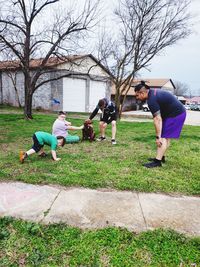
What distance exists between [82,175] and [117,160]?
127 cm

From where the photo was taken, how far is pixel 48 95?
23.1m

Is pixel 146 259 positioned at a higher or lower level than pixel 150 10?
lower

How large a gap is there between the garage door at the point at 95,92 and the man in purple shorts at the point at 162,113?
858 inches

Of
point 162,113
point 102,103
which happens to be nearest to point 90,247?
point 162,113

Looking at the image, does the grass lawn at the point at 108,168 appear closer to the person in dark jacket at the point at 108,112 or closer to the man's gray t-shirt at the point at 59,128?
the man's gray t-shirt at the point at 59,128

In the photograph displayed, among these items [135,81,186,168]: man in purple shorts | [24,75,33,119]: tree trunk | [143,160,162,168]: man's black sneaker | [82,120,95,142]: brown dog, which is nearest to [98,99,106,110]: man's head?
[82,120,95,142]: brown dog

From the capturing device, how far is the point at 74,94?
24203 mm

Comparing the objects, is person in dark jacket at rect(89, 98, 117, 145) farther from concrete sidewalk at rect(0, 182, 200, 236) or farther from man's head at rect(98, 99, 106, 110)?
concrete sidewalk at rect(0, 182, 200, 236)

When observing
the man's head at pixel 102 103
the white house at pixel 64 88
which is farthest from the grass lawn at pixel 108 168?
the white house at pixel 64 88

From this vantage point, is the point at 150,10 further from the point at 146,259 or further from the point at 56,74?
the point at 146,259

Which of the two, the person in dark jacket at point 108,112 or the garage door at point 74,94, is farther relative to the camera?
the garage door at point 74,94

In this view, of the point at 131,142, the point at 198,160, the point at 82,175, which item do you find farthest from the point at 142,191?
the point at 131,142

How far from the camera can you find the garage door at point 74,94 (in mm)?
23281

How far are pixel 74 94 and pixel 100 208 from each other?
21855 millimetres
